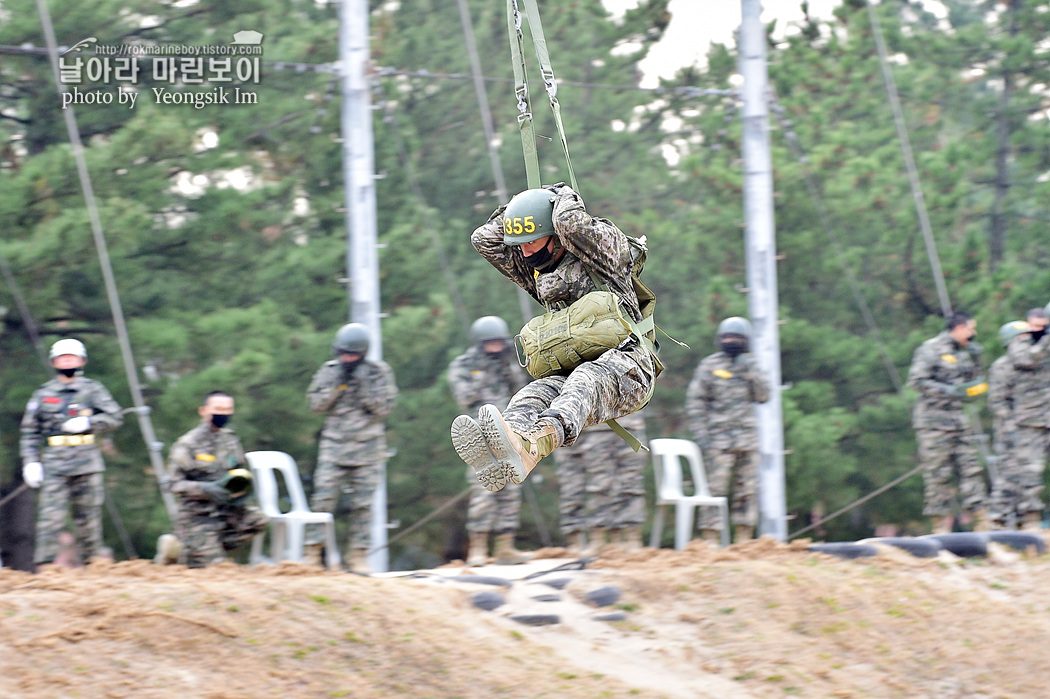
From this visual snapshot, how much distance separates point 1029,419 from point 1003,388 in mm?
334

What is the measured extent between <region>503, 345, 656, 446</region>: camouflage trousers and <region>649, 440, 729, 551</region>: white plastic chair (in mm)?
3685

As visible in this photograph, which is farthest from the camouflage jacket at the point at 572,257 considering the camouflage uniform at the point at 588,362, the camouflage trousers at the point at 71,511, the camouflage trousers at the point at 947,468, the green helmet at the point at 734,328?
the camouflage trousers at the point at 947,468

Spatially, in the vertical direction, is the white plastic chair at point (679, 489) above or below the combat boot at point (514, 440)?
below

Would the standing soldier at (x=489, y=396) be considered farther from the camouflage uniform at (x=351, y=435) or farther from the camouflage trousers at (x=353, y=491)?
the camouflage trousers at (x=353, y=491)

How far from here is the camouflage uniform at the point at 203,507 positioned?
8188 millimetres

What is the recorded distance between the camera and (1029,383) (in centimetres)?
1020

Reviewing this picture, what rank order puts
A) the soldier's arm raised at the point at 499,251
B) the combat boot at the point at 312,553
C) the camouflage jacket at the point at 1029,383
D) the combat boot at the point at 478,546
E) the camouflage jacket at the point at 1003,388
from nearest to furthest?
the soldier's arm raised at the point at 499,251, the combat boot at the point at 312,553, the combat boot at the point at 478,546, the camouflage jacket at the point at 1029,383, the camouflage jacket at the point at 1003,388

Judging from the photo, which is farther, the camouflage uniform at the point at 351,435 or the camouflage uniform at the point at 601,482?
the camouflage uniform at the point at 601,482

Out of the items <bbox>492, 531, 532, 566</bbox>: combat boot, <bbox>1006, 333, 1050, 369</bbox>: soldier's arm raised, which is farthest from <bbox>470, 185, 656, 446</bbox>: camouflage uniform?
<bbox>1006, 333, 1050, 369</bbox>: soldier's arm raised

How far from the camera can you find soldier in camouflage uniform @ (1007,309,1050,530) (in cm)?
1017

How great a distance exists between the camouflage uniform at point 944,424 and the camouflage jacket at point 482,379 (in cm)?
349

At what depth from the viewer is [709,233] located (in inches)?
648

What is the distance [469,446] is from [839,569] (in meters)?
4.46

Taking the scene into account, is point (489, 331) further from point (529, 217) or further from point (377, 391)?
point (529, 217)
